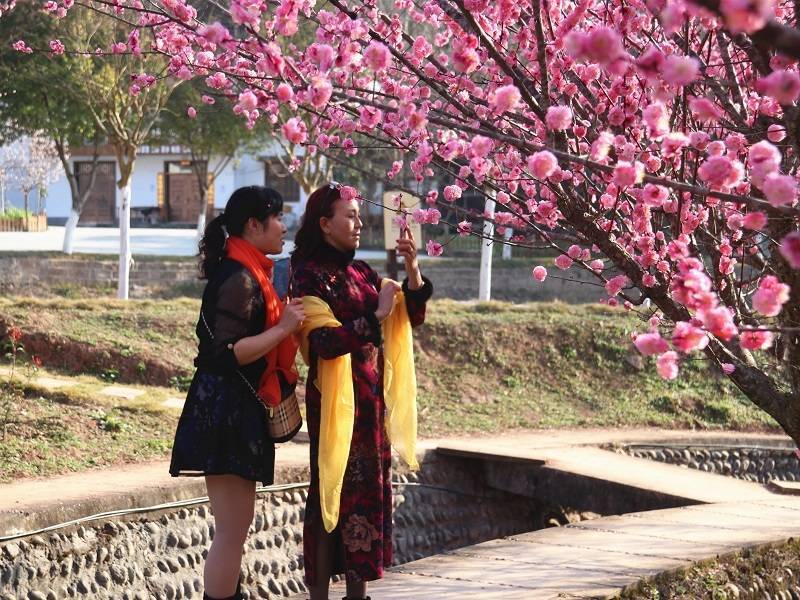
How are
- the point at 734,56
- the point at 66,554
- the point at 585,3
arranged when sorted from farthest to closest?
the point at 66,554
the point at 734,56
the point at 585,3

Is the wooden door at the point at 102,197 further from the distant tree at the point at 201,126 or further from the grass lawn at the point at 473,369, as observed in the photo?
the grass lawn at the point at 473,369

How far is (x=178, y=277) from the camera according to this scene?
2070 centimetres

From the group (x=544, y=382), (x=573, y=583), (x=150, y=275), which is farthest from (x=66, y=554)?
(x=150, y=275)

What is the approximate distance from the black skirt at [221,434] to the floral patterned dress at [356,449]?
31 cm

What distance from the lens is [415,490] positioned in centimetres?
891

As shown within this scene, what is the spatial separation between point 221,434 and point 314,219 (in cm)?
95

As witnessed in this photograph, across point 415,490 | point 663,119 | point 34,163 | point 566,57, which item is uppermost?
point 34,163

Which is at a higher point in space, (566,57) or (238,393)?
(566,57)

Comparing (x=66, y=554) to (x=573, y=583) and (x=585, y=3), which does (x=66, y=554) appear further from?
(x=585, y=3)

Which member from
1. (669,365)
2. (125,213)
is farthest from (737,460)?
(125,213)

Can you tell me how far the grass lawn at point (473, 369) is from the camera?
1091 centimetres

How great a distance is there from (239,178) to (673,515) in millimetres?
32896

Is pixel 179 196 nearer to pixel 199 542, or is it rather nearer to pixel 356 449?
pixel 199 542

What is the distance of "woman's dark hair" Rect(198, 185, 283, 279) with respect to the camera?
4746 millimetres
